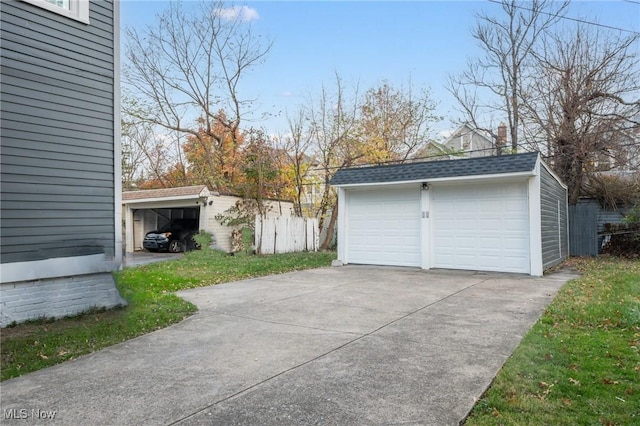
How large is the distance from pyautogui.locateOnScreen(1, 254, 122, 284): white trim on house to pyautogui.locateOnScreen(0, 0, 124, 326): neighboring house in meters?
0.01

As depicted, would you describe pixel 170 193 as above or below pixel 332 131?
below

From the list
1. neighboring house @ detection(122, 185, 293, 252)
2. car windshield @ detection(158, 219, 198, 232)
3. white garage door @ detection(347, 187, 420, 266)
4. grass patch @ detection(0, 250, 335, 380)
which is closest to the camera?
grass patch @ detection(0, 250, 335, 380)

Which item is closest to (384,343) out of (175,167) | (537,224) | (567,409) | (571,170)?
(567,409)

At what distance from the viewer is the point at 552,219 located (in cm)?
1105

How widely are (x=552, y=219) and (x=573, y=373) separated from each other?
889 cm

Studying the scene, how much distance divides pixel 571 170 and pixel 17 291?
1635cm

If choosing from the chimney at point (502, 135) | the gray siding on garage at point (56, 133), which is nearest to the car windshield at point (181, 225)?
the gray siding on garage at point (56, 133)

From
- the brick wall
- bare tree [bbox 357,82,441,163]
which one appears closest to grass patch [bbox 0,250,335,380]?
the brick wall

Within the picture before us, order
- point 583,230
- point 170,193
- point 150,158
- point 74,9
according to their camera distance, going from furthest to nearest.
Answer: point 150,158, point 170,193, point 583,230, point 74,9

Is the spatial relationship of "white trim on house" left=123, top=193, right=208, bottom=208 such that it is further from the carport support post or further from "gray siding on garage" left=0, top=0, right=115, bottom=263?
"gray siding on garage" left=0, top=0, right=115, bottom=263

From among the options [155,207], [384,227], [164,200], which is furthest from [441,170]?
[155,207]

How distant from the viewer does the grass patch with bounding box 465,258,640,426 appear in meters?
2.61

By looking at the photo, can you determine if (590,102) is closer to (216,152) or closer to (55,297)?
(55,297)

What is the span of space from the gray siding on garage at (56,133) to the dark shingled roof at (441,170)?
675 cm
